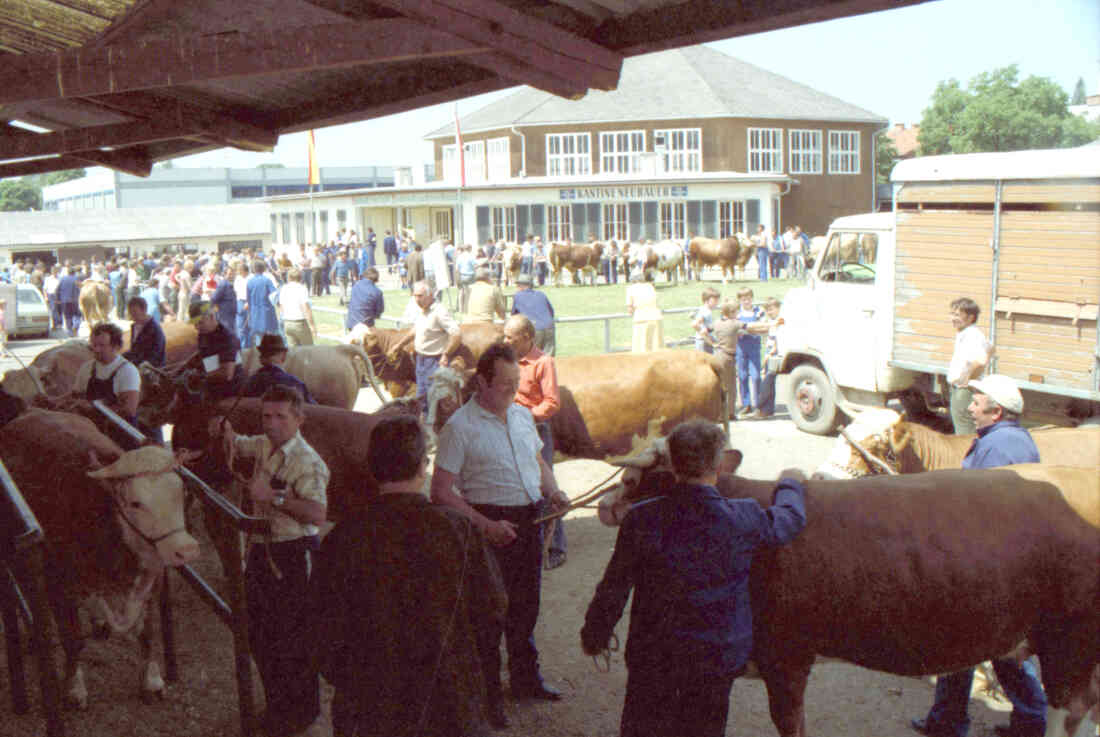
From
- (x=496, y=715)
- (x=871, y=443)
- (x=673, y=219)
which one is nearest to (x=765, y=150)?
(x=673, y=219)

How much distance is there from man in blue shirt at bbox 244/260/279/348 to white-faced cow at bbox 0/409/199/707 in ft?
36.0

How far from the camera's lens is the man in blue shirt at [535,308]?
1238 centimetres

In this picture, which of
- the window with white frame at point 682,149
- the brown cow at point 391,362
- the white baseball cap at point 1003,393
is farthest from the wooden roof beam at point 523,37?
the window with white frame at point 682,149

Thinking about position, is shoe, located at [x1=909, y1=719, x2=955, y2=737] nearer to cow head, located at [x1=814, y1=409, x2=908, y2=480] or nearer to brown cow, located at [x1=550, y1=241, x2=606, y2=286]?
cow head, located at [x1=814, y1=409, x2=908, y2=480]

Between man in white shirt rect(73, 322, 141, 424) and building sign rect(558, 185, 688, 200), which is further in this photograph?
building sign rect(558, 185, 688, 200)

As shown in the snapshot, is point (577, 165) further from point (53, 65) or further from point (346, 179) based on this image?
point (53, 65)

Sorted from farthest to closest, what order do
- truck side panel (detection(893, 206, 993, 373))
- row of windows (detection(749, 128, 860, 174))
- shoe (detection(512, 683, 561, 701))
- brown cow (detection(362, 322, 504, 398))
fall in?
row of windows (detection(749, 128, 860, 174)) < brown cow (detection(362, 322, 504, 398)) < truck side panel (detection(893, 206, 993, 373)) < shoe (detection(512, 683, 561, 701))

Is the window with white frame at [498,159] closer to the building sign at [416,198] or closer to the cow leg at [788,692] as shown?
the building sign at [416,198]

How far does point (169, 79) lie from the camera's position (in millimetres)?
4223

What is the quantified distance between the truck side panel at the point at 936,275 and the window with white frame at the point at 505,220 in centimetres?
3678

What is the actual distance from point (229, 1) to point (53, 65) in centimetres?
114

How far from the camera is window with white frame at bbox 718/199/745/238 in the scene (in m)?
46.8

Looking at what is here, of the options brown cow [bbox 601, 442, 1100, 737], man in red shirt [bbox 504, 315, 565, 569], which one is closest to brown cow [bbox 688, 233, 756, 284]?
man in red shirt [bbox 504, 315, 565, 569]

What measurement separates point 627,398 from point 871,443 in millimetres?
3641
